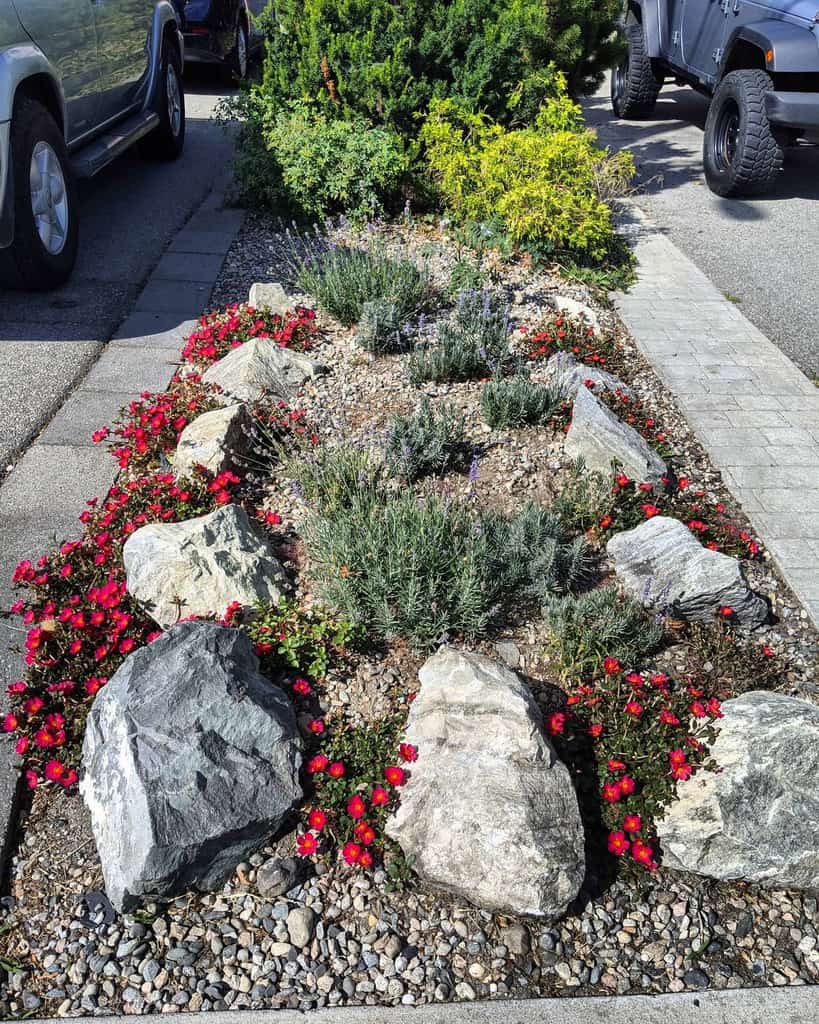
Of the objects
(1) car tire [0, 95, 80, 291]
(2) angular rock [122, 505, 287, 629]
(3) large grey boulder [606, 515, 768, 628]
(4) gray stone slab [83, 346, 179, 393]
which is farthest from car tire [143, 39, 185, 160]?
(3) large grey boulder [606, 515, 768, 628]

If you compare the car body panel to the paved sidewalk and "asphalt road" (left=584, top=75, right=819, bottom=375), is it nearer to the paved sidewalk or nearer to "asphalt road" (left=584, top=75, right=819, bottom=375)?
"asphalt road" (left=584, top=75, right=819, bottom=375)

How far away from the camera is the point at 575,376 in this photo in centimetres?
457

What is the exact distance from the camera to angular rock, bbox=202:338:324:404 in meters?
4.43

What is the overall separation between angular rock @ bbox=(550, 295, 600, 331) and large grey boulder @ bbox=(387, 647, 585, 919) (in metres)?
3.32

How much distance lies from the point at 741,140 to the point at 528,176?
2829 millimetres

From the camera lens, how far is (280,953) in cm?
231

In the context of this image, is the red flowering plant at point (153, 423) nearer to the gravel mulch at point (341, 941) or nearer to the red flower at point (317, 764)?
the gravel mulch at point (341, 941)

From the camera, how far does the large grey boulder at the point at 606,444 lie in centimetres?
389

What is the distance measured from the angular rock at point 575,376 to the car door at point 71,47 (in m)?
3.60

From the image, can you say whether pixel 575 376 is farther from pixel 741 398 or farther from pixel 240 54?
pixel 240 54

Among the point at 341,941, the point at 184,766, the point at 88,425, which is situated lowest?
the point at 341,941

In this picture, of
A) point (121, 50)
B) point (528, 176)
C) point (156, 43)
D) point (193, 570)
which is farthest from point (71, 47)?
point (193, 570)

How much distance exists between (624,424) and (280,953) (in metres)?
2.78

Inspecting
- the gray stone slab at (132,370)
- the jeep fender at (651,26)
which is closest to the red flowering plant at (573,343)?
the gray stone slab at (132,370)
